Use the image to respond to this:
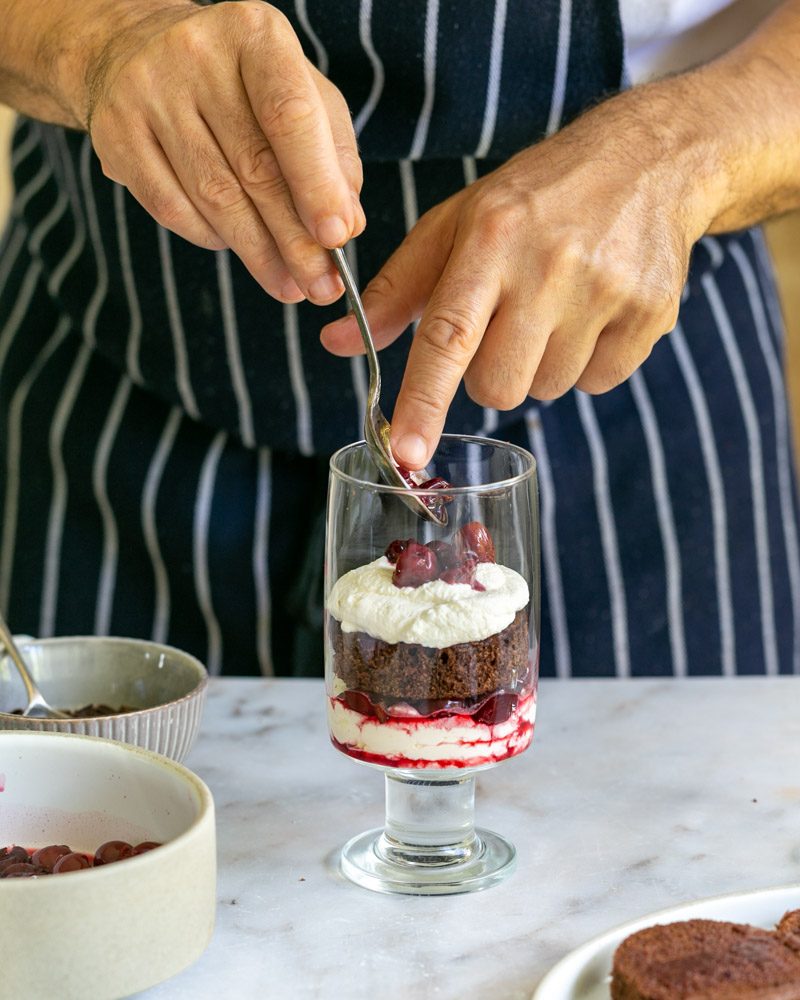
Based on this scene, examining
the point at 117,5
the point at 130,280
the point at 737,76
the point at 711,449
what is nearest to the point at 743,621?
the point at 711,449

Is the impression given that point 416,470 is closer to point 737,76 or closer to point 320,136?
point 320,136

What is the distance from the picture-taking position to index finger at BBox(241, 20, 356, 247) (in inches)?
27.4

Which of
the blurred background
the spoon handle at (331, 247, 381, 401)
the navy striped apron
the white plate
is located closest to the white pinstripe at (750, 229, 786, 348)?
the navy striped apron

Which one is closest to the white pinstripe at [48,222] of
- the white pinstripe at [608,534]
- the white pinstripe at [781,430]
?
the white pinstripe at [608,534]

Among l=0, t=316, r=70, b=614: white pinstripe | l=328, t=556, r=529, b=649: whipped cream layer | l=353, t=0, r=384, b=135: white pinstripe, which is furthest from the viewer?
l=0, t=316, r=70, b=614: white pinstripe

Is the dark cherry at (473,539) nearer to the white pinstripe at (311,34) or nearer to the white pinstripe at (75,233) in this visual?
the white pinstripe at (311,34)

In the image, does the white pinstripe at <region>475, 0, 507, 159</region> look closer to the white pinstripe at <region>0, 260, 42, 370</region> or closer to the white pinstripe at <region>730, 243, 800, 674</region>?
the white pinstripe at <region>730, 243, 800, 674</region>

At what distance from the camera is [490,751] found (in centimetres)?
71

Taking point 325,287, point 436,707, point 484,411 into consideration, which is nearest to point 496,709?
point 436,707

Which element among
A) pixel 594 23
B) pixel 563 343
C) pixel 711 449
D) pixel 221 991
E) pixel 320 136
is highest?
pixel 594 23

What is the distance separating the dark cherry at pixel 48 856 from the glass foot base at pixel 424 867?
6.0 inches

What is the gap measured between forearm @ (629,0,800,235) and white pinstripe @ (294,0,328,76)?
0.23 meters

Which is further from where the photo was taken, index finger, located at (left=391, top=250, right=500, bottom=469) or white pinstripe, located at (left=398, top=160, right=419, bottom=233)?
white pinstripe, located at (left=398, top=160, right=419, bottom=233)

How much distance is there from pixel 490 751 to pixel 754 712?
0.95 ft
